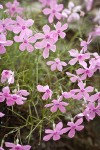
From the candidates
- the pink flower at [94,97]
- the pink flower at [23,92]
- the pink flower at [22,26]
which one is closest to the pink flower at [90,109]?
the pink flower at [94,97]

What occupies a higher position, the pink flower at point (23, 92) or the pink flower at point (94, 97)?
the pink flower at point (23, 92)

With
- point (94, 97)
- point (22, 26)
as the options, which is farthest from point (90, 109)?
point (22, 26)

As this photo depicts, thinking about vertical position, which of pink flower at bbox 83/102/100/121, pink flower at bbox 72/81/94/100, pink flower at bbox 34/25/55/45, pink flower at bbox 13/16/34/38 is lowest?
pink flower at bbox 83/102/100/121

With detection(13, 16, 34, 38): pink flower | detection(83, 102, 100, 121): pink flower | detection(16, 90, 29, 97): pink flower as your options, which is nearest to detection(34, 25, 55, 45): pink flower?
detection(13, 16, 34, 38): pink flower

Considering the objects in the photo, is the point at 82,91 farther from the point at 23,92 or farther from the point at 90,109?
the point at 23,92

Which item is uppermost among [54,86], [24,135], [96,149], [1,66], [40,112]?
[1,66]

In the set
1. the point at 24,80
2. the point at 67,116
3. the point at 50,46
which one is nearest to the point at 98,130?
the point at 67,116

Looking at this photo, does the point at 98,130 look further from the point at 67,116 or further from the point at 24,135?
the point at 24,135

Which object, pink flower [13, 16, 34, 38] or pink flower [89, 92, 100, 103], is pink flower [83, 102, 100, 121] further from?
pink flower [13, 16, 34, 38]

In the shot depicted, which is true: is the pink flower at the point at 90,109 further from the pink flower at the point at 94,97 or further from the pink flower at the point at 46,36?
the pink flower at the point at 46,36

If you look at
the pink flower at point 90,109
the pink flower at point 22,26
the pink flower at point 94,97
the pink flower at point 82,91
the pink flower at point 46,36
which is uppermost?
the pink flower at point 22,26

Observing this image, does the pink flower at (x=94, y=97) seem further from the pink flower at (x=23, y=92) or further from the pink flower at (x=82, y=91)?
the pink flower at (x=23, y=92)
